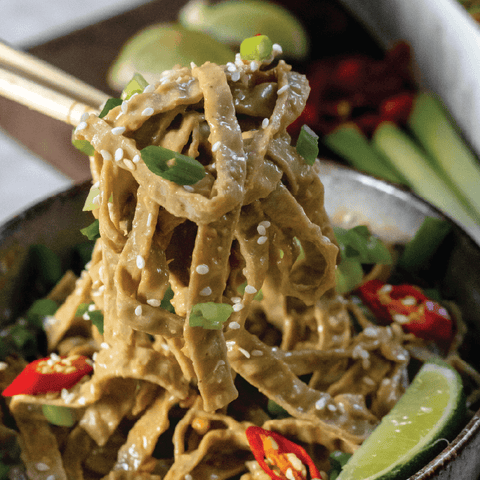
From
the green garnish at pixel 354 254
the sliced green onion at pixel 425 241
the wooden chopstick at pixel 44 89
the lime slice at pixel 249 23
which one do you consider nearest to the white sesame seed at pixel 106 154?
the wooden chopstick at pixel 44 89

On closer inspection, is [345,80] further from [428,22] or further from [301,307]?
[301,307]

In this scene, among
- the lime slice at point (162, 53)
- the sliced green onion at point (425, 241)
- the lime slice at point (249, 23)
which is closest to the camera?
the sliced green onion at point (425, 241)

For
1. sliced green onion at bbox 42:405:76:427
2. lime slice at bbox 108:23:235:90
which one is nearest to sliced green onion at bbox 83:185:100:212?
sliced green onion at bbox 42:405:76:427

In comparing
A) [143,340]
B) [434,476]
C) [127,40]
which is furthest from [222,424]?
[127,40]

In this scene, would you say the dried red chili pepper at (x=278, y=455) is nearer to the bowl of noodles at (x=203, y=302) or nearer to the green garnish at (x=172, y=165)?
the bowl of noodles at (x=203, y=302)

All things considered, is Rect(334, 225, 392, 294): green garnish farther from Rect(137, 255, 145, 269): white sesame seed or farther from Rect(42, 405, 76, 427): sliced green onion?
Rect(42, 405, 76, 427): sliced green onion

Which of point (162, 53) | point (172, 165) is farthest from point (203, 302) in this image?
point (162, 53)
